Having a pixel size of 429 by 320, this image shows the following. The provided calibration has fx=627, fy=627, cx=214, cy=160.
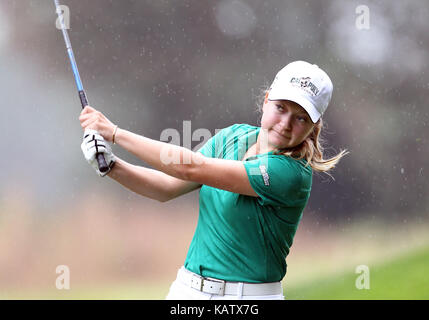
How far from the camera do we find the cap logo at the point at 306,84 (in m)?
2.37

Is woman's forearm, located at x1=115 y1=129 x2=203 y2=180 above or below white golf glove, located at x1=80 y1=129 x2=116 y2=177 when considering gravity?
below

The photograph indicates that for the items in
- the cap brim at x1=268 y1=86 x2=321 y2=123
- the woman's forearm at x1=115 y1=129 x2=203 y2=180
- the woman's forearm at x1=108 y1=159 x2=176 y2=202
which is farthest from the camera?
the woman's forearm at x1=108 y1=159 x2=176 y2=202

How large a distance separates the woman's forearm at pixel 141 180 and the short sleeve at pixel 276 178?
0.47 m

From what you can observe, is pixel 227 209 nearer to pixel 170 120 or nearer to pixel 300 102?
pixel 300 102

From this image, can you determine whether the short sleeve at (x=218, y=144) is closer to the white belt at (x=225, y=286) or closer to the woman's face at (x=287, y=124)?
the woman's face at (x=287, y=124)

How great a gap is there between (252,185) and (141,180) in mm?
545

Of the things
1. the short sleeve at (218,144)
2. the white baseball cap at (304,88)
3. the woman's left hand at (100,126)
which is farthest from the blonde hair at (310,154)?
the woman's left hand at (100,126)

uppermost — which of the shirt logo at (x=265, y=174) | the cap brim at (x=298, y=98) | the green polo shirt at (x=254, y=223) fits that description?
the cap brim at (x=298, y=98)

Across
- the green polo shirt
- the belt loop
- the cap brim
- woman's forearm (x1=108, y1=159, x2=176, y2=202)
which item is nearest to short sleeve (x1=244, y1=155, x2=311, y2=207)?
the green polo shirt

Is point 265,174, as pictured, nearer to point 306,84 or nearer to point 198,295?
point 306,84

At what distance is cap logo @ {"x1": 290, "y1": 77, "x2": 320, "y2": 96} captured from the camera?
237 centimetres

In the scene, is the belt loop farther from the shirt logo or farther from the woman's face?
the woman's face

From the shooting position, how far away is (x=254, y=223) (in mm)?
2354

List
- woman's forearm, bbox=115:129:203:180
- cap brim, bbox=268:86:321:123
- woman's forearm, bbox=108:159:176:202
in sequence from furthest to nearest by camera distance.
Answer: woman's forearm, bbox=108:159:176:202 → cap brim, bbox=268:86:321:123 → woman's forearm, bbox=115:129:203:180
